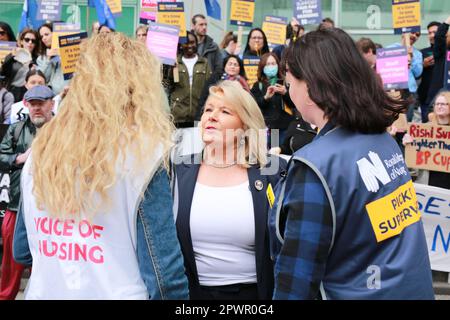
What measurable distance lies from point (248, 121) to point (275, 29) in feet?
23.9

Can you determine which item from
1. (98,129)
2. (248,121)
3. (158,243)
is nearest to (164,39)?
(248,121)

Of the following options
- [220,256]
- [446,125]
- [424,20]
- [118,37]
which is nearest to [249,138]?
[220,256]

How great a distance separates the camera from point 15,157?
20.4 ft

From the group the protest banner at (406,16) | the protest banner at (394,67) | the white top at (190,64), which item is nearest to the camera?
the protest banner at (394,67)

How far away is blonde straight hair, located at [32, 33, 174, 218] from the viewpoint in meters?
2.46

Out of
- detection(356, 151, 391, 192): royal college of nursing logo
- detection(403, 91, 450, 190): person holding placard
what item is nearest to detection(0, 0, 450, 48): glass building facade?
detection(403, 91, 450, 190): person holding placard

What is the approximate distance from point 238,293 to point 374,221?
1263mm

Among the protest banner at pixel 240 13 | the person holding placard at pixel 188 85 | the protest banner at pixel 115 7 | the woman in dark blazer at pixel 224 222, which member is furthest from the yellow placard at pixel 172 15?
the woman in dark blazer at pixel 224 222

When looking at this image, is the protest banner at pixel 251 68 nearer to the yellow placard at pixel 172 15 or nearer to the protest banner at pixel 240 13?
the yellow placard at pixel 172 15

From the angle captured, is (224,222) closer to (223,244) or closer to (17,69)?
(223,244)

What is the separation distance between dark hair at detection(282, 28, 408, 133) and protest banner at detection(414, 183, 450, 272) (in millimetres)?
4869

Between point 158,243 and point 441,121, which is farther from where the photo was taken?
point 441,121

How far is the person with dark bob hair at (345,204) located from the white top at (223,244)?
0.99 meters

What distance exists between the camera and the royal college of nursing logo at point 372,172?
2361 mm
